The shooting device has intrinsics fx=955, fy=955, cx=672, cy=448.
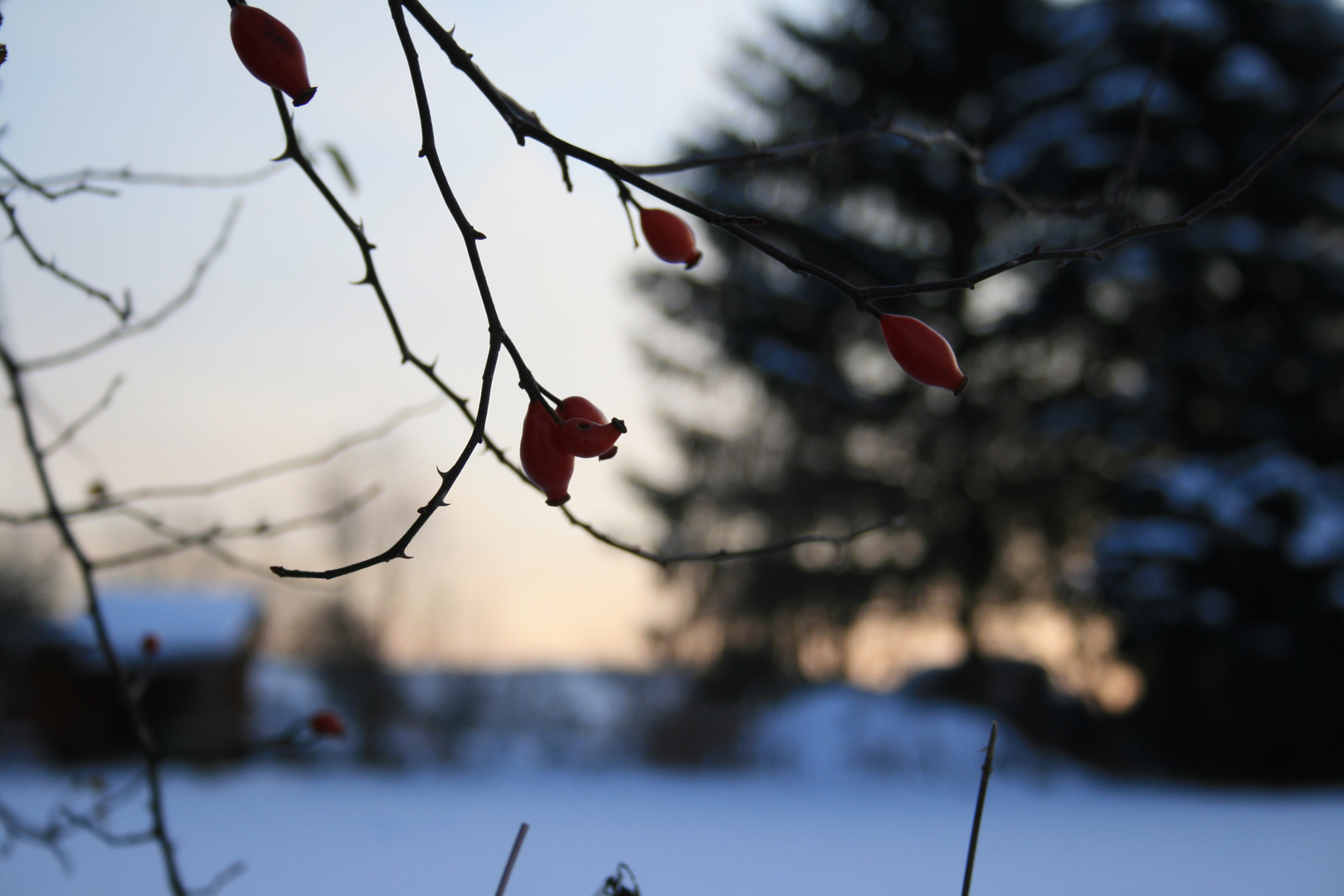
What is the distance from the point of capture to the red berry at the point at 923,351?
0.59 m

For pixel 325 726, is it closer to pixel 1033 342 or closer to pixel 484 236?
pixel 484 236

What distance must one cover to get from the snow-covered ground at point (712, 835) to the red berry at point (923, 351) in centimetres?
217

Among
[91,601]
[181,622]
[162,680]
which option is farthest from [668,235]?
[162,680]

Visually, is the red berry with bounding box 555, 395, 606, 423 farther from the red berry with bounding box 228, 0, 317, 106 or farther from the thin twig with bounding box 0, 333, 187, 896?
the thin twig with bounding box 0, 333, 187, 896

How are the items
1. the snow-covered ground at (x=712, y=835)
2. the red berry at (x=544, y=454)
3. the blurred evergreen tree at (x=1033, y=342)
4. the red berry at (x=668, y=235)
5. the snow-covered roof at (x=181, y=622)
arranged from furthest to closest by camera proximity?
Result: the snow-covered roof at (x=181, y=622)
the blurred evergreen tree at (x=1033, y=342)
the snow-covered ground at (x=712, y=835)
the red berry at (x=668, y=235)
the red berry at (x=544, y=454)

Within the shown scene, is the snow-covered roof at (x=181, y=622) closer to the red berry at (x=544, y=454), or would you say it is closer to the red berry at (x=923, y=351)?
the red berry at (x=544, y=454)

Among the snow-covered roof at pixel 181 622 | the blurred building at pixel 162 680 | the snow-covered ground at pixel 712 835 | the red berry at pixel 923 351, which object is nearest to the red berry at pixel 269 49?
the red berry at pixel 923 351

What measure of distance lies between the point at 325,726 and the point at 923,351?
99cm

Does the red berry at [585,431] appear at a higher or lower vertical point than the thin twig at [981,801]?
higher

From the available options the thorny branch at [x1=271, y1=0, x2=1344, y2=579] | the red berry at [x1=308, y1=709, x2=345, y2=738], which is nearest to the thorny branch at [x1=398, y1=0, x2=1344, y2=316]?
the thorny branch at [x1=271, y1=0, x2=1344, y2=579]

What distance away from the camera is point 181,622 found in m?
8.16

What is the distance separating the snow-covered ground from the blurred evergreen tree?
4.75ft

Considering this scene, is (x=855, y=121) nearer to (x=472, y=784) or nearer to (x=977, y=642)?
(x=977, y=642)

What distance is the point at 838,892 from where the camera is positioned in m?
3.37
